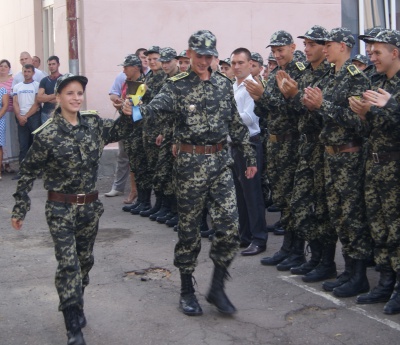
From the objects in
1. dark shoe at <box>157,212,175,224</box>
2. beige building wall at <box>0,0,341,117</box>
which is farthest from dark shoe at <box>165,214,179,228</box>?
beige building wall at <box>0,0,341,117</box>

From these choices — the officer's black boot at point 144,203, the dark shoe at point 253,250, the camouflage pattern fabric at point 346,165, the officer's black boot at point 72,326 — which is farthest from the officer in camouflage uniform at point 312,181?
the officer's black boot at point 144,203

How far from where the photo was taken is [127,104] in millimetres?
6289

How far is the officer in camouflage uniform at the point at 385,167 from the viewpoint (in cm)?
636

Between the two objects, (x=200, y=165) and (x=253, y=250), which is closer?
(x=200, y=165)

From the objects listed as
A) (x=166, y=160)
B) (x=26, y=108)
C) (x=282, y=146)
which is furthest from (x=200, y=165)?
(x=26, y=108)

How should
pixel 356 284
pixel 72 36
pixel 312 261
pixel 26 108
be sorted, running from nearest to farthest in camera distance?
pixel 356 284, pixel 312 261, pixel 72 36, pixel 26 108

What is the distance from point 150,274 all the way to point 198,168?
1.81 meters

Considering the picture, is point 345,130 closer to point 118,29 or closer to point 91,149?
point 91,149

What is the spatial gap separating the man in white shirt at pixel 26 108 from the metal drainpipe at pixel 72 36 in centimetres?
155

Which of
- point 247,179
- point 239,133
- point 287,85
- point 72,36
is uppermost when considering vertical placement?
point 72,36

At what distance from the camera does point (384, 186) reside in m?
6.41

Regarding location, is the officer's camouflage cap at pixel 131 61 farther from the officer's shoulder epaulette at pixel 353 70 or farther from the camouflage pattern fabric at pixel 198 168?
the officer's shoulder epaulette at pixel 353 70

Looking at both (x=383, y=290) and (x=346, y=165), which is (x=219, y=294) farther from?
(x=346, y=165)

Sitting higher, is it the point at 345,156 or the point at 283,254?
the point at 345,156
